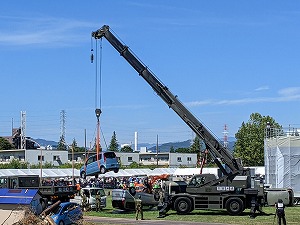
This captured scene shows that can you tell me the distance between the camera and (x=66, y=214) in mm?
28312

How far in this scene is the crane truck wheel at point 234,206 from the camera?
1387 inches

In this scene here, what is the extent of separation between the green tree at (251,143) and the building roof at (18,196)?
82801mm

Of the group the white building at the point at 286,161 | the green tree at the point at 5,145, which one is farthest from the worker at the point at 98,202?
the green tree at the point at 5,145

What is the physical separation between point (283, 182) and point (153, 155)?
109 m

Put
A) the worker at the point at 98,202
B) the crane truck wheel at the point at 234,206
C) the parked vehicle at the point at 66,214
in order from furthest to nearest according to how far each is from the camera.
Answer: the worker at the point at 98,202, the crane truck wheel at the point at 234,206, the parked vehicle at the point at 66,214

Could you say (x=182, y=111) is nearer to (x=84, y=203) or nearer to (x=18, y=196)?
(x=84, y=203)

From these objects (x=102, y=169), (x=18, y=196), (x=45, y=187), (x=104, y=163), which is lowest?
(x=18, y=196)

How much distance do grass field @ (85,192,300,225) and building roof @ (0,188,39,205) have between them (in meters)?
8.95

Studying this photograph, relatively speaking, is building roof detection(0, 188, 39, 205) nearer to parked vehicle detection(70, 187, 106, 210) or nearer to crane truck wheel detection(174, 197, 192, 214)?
crane truck wheel detection(174, 197, 192, 214)

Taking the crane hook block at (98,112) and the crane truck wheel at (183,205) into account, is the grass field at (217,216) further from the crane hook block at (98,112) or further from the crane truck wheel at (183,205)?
the crane hook block at (98,112)

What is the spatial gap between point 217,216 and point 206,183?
7.23ft

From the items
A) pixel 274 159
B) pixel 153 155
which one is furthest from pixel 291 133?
pixel 153 155

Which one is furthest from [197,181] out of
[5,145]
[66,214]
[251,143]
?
[5,145]

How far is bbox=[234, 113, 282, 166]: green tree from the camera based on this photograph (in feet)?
→ 357
